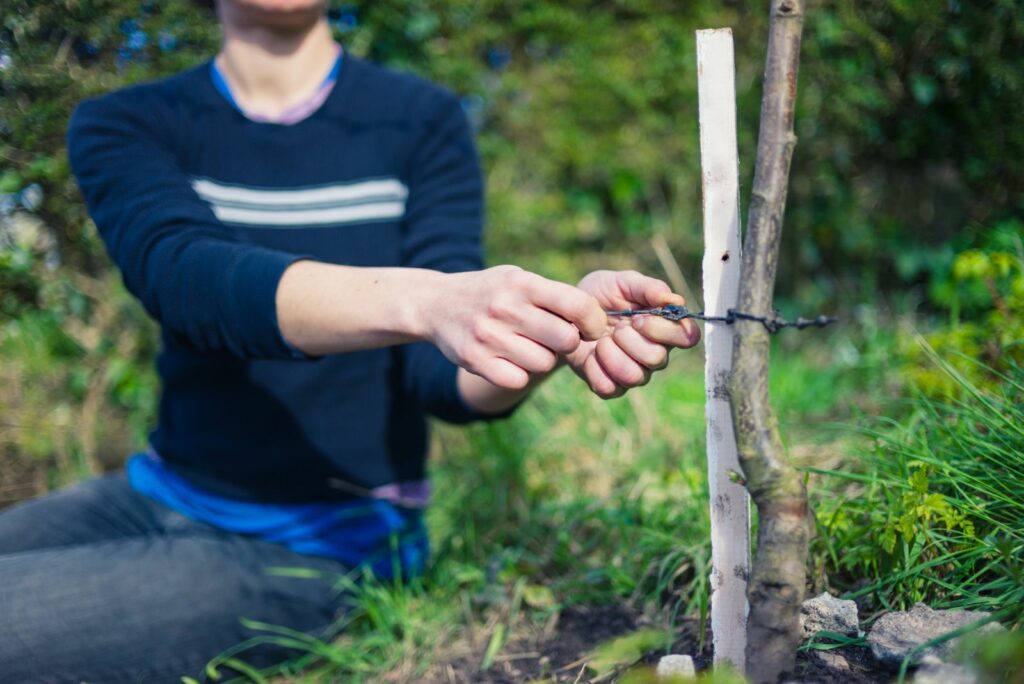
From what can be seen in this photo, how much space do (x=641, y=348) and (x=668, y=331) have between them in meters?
0.05

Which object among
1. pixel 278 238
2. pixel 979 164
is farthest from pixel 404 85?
pixel 979 164

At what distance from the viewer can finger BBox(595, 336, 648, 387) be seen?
4.00 ft

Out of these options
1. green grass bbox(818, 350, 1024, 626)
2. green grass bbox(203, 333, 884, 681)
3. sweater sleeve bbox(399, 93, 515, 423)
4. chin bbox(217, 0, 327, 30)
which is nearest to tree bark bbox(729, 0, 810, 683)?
green grass bbox(818, 350, 1024, 626)

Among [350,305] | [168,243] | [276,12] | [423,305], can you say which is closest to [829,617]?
[423,305]

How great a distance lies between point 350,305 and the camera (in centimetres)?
130

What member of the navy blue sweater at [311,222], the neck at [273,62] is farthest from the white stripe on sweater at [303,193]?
the neck at [273,62]

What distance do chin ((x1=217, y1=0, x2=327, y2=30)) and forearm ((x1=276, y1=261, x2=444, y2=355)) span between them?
2.42 ft

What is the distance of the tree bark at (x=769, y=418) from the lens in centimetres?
104

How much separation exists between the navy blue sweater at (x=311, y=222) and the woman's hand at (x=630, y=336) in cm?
52

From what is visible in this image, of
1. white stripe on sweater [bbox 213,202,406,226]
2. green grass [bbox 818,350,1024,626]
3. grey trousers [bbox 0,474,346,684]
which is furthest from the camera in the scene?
white stripe on sweater [bbox 213,202,406,226]

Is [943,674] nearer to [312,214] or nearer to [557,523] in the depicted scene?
[557,523]

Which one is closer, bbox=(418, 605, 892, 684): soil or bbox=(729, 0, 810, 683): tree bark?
bbox=(729, 0, 810, 683): tree bark

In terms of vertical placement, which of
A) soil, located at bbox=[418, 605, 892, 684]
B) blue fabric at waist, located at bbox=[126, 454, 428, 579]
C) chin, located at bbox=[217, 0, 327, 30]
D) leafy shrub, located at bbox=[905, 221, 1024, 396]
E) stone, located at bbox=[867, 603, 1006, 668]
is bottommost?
soil, located at bbox=[418, 605, 892, 684]

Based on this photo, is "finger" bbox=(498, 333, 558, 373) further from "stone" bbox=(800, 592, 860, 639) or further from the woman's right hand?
"stone" bbox=(800, 592, 860, 639)
